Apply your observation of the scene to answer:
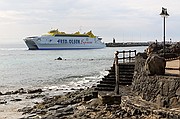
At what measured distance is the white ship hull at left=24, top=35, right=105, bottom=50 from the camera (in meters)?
120

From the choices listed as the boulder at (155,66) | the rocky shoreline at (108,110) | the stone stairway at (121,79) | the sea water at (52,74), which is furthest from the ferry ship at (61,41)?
the boulder at (155,66)

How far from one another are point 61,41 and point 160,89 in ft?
363

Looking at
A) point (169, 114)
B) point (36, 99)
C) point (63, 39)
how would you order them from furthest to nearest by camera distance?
point (63, 39)
point (36, 99)
point (169, 114)

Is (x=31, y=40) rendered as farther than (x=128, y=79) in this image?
Yes

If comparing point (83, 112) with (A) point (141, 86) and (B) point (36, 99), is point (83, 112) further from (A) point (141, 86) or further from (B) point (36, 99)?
(B) point (36, 99)

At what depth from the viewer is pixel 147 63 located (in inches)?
516

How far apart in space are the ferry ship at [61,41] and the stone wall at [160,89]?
10615 centimetres

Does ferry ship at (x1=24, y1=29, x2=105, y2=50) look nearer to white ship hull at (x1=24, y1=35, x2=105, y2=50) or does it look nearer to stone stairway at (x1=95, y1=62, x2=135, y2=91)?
white ship hull at (x1=24, y1=35, x2=105, y2=50)

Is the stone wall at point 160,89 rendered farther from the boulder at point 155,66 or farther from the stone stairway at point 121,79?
the stone stairway at point 121,79

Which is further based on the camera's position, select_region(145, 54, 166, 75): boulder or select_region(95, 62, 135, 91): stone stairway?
select_region(95, 62, 135, 91): stone stairway

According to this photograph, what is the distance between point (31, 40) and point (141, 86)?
11429 centimetres

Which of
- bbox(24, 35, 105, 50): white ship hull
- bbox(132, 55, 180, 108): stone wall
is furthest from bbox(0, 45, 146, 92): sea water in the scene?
bbox(24, 35, 105, 50): white ship hull

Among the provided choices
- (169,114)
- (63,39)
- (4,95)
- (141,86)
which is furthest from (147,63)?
(63,39)

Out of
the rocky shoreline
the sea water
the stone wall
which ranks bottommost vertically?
the sea water
